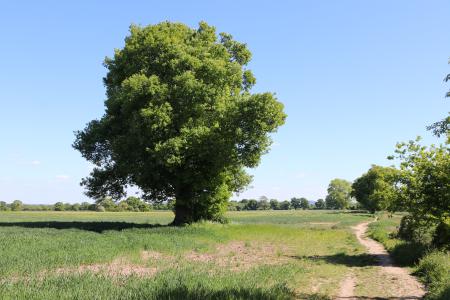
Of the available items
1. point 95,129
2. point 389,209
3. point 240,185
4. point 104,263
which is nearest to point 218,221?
point 240,185

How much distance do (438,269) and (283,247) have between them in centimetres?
1554

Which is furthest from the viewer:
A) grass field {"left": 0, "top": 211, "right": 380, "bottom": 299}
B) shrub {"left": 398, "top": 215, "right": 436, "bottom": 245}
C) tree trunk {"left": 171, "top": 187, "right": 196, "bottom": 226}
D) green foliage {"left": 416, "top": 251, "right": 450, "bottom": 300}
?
tree trunk {"left": 171, "top": 187, "right": 196, "bottom": 226}

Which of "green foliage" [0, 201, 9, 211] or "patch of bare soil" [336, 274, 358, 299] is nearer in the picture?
"patch of bare soil" [336, 274, 358, 299]

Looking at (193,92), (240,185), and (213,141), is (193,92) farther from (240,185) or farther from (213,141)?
(240,185)

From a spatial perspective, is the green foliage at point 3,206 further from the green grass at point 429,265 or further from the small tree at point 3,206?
the green grass at point 429,265

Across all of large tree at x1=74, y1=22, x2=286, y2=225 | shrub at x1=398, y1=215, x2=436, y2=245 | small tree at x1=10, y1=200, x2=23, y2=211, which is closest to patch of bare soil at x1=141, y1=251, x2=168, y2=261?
large tree at x1=74, y1=22, x2=286, y2=225

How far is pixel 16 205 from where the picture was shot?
15988 centimetres

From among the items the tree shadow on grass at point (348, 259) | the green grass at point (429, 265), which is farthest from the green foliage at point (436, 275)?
the tree shadow on grass at point (348, 259)

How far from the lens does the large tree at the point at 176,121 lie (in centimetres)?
3622

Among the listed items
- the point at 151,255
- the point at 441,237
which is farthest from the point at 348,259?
the point at 151,255

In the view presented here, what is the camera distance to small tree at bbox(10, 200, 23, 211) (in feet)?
521

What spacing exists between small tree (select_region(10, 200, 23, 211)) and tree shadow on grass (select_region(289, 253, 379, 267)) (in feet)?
512

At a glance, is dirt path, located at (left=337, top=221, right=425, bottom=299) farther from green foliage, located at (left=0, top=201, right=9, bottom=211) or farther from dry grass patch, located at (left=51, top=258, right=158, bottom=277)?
green foliage, located at (left=0, top=201, right=9, bottom=211)

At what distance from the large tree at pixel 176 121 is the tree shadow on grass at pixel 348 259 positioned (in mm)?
13125
